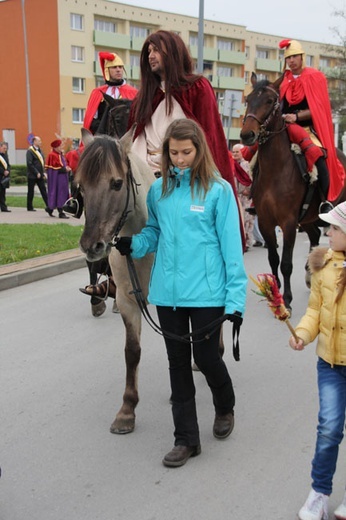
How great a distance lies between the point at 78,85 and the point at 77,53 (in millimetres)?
2899

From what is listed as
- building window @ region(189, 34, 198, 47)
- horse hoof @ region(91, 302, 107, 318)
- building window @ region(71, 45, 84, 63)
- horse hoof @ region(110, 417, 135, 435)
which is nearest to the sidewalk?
horse hoof @ region(91, 302, 107, 318)

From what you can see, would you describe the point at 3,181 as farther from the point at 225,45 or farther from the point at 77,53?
the point at 225,45

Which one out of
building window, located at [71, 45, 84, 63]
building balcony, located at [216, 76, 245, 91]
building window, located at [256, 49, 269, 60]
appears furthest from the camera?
building window, located at [256, 49, 269, 60]

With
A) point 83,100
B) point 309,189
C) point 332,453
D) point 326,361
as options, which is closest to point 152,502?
point 332,453

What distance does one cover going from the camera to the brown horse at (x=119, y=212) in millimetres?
3537

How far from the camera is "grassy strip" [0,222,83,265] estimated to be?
10.0 metres

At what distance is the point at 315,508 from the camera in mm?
3068

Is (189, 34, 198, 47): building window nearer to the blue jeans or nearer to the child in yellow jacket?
the child in yellow jacket

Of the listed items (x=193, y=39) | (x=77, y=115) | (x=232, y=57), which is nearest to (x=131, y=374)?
(x=77, y=115)

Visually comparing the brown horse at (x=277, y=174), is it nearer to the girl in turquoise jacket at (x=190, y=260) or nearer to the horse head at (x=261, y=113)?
the horse head at (x=261, y=113)

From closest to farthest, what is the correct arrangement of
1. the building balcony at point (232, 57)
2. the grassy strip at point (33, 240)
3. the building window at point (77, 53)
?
the grassy strip at point (33, 240), the building window at point (77, 53), the building balcony at point (232, 57)

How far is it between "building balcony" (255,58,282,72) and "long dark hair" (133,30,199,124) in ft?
224

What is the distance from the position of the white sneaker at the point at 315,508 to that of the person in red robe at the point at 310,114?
5069 millimetres

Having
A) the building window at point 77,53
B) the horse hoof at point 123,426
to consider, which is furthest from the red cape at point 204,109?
the building window at point 77,53
